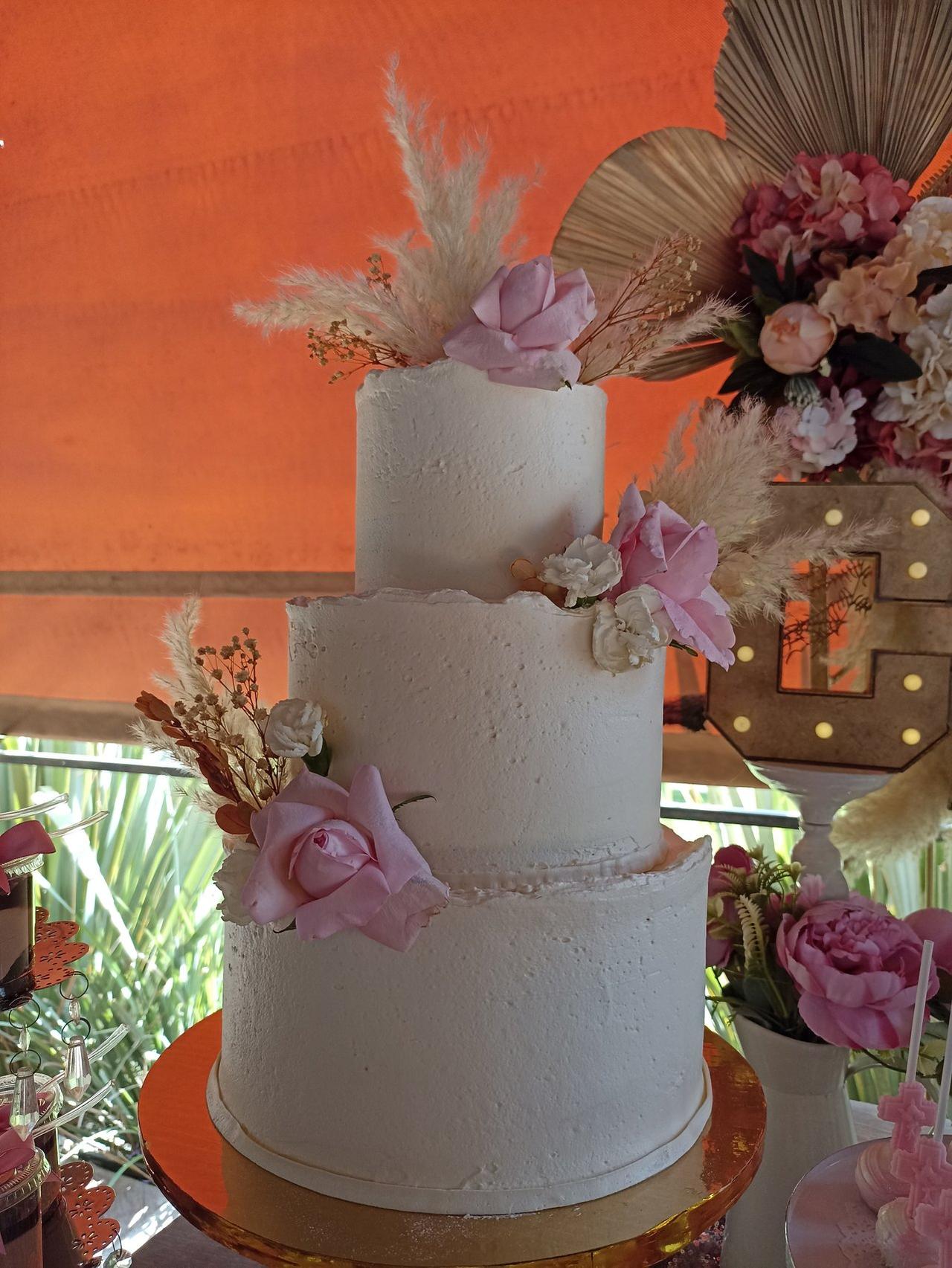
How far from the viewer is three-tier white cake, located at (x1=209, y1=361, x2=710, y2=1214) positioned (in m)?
0.77

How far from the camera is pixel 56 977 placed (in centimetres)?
112

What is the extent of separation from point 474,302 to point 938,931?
921 millimetres

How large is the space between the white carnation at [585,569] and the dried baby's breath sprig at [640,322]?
20 cm

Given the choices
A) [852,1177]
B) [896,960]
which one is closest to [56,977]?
[852,1177]

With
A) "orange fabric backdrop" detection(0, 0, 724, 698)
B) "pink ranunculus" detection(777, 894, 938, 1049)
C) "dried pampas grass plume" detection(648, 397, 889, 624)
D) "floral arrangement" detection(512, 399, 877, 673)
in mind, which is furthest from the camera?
"orange fabric backdrop" detection(0, 0, 724, 698)

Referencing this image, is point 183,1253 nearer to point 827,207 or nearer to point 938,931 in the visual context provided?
point 938,931

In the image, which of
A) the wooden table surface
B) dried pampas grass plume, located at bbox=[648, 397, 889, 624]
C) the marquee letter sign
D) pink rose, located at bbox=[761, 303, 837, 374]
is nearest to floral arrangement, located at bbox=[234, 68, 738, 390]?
dried pampas grass plume, located at bbox=[648, 397, 889, 624]

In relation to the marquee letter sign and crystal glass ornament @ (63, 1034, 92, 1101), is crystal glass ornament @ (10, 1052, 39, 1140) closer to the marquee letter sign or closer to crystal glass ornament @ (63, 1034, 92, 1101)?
crystal glass ornament @ (63, 1034, 92, 1101)

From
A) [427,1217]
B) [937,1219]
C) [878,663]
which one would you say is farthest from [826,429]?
[427,1217]

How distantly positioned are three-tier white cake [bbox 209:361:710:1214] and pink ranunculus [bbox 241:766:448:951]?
59 millimetres

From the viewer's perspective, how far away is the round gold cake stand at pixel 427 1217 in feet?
2.32

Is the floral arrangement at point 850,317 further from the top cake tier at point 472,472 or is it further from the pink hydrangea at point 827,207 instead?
the top cake tier at point 472,472

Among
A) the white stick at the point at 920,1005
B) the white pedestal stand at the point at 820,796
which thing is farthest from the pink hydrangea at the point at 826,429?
the white stick at the point at 920,1005

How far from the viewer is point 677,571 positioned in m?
0.81
